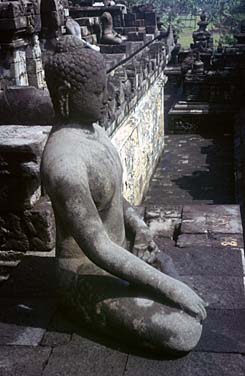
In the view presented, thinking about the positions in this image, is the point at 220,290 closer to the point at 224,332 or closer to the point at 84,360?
the point at 224,332

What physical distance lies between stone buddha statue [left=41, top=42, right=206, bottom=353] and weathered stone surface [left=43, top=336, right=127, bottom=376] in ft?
0.30

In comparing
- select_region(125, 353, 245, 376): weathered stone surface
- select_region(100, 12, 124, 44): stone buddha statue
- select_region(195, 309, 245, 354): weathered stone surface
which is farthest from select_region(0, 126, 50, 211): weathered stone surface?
select_region(100, 12, 124, 44): stone buddha statue

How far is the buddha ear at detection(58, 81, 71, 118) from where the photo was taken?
273 centimetres

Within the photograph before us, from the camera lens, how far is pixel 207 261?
3799 millimetres

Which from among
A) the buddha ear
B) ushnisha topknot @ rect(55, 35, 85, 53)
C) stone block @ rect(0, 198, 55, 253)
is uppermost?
ushnisha topknot @ rect(55, 35, 85, 53)

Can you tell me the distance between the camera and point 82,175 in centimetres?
267

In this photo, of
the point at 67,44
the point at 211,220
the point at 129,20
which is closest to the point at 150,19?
the point at 129,20

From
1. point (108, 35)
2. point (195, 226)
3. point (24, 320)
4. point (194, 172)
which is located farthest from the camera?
point (108, 35)

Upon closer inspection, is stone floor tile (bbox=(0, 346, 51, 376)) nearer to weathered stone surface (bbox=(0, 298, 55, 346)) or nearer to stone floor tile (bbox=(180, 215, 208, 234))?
weathered stone surface (bbox=(0, 298, 55, 346))

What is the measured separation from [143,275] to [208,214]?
244 centimetres

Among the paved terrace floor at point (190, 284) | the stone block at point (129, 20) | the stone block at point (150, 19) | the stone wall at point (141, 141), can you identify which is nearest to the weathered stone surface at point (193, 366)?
the paved terrace floor at point (190, 284)

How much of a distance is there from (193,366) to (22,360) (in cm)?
83

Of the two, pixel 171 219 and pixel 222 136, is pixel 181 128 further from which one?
pixel 171 219

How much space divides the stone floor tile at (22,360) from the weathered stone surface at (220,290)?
988 mm
